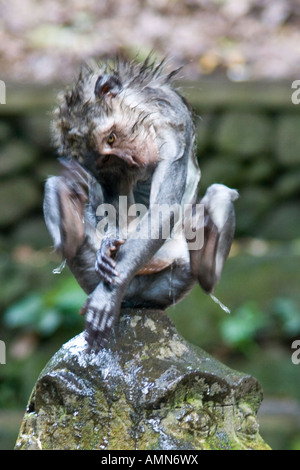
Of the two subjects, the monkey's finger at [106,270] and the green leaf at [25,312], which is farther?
the green leaf at [25,312]

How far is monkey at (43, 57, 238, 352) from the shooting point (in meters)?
3.41

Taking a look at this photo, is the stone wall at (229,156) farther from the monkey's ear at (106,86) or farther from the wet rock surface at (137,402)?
the wet rock surface at (137,402)

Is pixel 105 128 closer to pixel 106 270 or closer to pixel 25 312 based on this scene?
pixel 106 270

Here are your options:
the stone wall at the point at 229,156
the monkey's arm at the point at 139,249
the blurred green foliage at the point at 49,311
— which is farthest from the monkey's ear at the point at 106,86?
the stone wall at the point at 229,156

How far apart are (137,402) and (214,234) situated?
2.94 ft

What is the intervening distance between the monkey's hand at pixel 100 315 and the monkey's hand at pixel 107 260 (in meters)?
0.07

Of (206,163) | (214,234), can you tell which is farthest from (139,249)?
(206,163)

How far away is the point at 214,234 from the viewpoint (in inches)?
148

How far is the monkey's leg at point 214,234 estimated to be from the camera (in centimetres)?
373

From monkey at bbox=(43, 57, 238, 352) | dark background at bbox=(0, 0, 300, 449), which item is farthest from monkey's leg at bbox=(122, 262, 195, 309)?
dark background at bbox=(0, 0, 300, 449)

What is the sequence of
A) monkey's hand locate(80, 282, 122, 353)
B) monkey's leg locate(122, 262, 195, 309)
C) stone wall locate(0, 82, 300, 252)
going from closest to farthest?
1. monkey's hand locate(80, 282, 122, 353)
2. monkey's leg locate(122, 262, 195, 309)
3. stone wall locate(0, 82, 300, 252)

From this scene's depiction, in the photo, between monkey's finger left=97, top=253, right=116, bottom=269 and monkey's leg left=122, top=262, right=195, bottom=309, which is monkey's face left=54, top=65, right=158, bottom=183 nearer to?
monkey's finger left=97, top=253, right=116, bottom=269

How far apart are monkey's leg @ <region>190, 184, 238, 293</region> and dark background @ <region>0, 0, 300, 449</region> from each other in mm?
1998

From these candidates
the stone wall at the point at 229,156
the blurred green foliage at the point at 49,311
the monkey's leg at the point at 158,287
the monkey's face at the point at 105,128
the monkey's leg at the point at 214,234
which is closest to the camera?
the monkey's face at the point at 105,128
